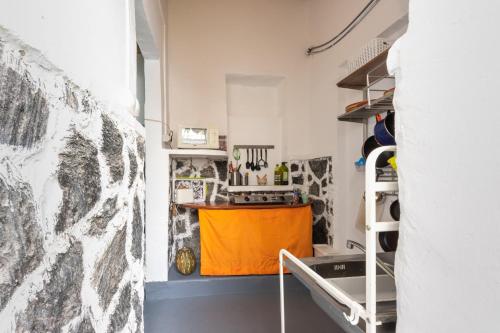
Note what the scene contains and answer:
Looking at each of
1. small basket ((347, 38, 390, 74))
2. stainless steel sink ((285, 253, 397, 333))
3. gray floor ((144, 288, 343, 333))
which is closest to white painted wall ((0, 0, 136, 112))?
stainless steel sink ((285, 253, 397, 333))

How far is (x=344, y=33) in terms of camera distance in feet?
7.42

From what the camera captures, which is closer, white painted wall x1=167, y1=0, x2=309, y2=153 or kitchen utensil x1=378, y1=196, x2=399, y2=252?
kitchen utensil x1=378, y1=196, x2=399, y2=252

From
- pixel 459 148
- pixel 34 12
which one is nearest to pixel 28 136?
pixel 34 12

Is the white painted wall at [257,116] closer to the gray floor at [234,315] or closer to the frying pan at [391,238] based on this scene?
the gray floor at [234,315]

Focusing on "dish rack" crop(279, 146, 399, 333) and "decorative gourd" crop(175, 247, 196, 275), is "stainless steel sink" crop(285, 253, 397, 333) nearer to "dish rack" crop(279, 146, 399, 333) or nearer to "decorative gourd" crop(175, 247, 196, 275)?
"dish rack" crop(279, 146, 399, 333)

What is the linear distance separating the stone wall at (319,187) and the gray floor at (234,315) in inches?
25.2

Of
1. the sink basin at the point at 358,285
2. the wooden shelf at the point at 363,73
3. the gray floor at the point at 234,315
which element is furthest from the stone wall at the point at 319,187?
the sink basin at the point at 358,285

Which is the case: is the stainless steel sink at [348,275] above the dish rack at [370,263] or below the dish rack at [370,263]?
below

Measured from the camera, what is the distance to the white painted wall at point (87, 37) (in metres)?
0.39

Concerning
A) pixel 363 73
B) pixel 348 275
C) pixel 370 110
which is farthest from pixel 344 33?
pixel 348 275

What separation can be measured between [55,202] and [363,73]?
1.77 meters

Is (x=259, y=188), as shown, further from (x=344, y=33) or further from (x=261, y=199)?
(x=344, y=33)

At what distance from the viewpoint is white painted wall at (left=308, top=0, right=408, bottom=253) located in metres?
1.93

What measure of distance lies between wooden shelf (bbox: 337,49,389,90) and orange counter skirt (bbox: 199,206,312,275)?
119 centimetres
